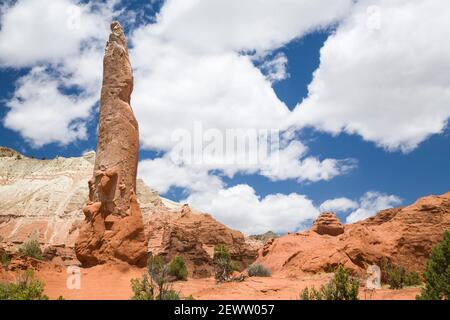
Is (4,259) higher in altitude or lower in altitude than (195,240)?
lower

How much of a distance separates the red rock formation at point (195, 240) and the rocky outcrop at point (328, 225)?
8.61 m

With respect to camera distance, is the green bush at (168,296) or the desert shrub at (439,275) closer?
the desert shrub at (439,275)

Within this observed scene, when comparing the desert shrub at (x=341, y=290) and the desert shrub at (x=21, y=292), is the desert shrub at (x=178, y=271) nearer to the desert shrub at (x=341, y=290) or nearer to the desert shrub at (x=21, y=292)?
the desert shrub at (x=21, y=292)

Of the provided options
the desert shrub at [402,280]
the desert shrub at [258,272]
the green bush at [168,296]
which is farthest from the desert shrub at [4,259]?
the desert shrub at [402,280]

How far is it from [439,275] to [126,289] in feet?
37.0

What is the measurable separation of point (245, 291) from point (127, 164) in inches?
344

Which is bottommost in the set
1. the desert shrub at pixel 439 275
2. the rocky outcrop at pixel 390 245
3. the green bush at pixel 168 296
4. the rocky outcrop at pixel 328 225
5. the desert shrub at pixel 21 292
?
the green bush at pixel 168 296

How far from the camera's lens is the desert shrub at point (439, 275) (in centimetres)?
1224

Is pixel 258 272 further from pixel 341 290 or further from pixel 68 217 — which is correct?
pixel 68 217

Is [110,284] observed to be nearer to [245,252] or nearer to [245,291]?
[245,291]

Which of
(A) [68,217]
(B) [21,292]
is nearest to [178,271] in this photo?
(B) [21,292]

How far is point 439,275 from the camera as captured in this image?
13.3m
